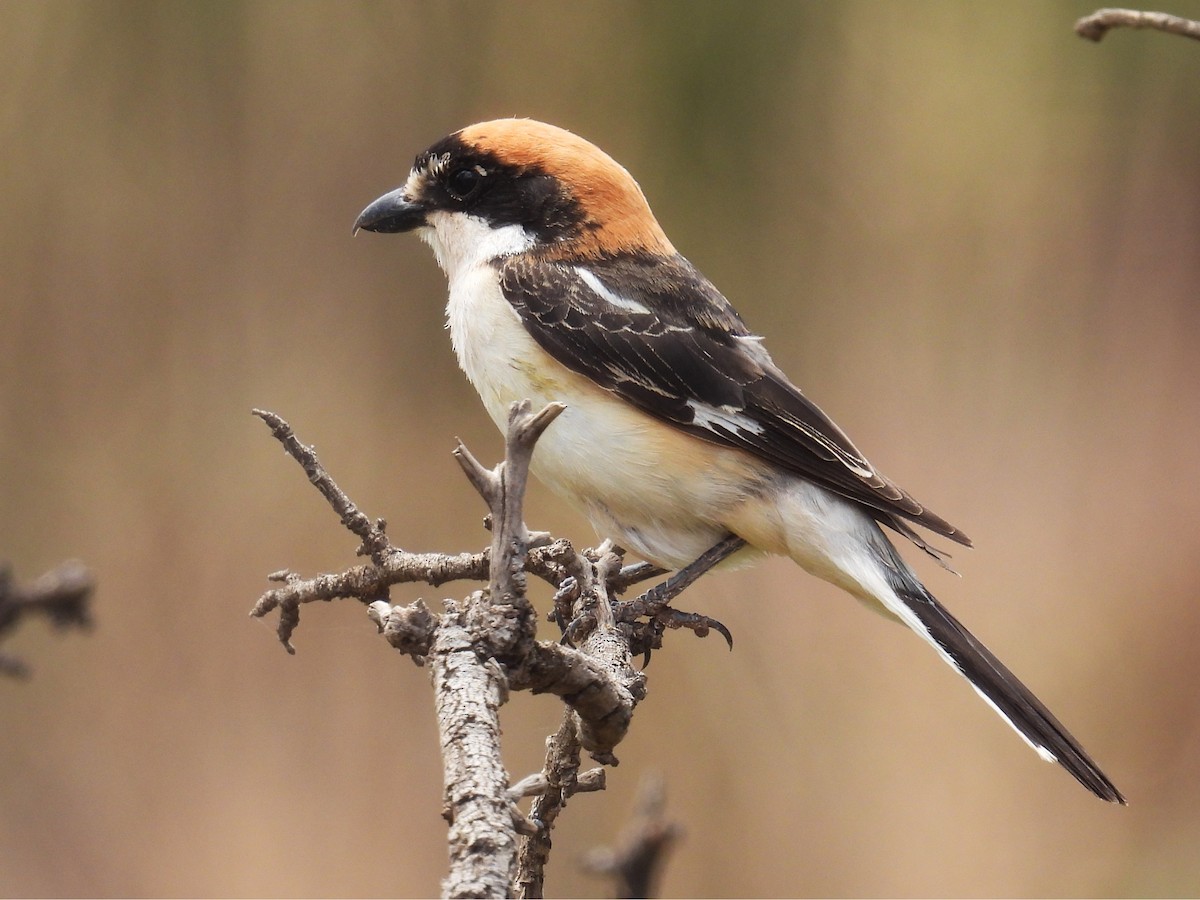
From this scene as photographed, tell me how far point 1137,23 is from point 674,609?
132 cm

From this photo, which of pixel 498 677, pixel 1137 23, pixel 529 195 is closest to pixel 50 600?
pixel 498 677

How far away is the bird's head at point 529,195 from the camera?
8.48 feet

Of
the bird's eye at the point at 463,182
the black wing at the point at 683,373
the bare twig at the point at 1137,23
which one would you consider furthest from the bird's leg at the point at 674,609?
the bare twig at the point at 1137,23

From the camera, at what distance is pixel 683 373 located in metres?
2.41

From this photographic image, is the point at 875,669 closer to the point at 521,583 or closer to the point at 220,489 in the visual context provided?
the point at 220,489

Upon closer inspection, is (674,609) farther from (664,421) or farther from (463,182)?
(463,182)

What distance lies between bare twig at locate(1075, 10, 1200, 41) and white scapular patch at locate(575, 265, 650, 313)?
46.3 inches

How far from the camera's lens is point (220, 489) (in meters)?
3.71

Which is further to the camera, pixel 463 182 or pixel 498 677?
pixel 463 182

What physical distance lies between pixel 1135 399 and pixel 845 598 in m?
1.21

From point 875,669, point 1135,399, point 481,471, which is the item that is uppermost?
point 481,471

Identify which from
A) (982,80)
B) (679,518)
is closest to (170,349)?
(679,518)

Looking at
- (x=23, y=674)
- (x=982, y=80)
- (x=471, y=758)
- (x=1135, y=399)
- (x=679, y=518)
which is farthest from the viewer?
(x=1135, y=399)

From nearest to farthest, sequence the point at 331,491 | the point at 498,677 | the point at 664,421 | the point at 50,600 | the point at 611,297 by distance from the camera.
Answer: the point at 50,600, the point at 498,677, the point at 331,491, the point at 664,421, the point at 611,297
